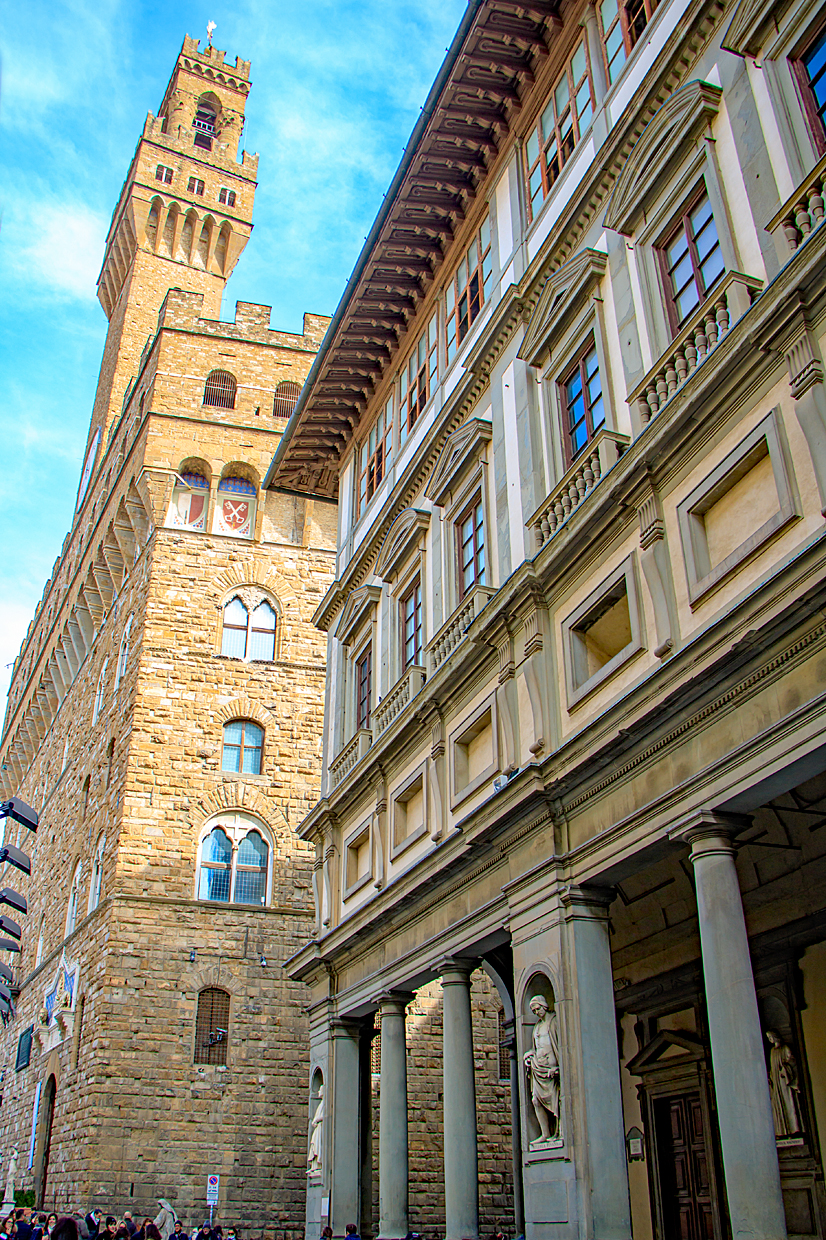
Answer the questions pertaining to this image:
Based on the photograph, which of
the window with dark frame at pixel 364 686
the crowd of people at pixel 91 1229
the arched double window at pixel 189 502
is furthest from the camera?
the arched double window at pixel 189 502

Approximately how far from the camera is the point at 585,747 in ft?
39.2

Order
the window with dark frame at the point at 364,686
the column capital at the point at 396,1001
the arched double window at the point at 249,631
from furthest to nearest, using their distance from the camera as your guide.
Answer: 1. the arched double window at the point at 249,631
2. the window with dark frame at the point at 364,686
3. the column capital at the point at 396,1001

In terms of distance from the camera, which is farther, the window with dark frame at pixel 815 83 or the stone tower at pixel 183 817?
the stone tower at pixel 183 817

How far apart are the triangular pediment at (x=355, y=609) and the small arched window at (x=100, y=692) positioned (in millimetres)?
15120

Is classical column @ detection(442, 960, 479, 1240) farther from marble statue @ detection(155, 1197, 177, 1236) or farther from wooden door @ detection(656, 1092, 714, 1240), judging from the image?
marble statue @ detection(155, 1197, 177, 1236)

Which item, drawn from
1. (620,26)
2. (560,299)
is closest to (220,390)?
(560,299)

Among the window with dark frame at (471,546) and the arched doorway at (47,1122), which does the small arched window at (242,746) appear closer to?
the arched doorway at (47,1122)

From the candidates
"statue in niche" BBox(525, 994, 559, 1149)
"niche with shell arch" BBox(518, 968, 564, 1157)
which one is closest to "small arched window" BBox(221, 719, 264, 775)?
"niche with shell arch" BBox(518, 968, 564, 1157)

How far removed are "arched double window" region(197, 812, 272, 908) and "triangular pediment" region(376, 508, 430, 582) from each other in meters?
11.8

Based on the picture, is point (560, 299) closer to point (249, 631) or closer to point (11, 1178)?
point (249, 631)

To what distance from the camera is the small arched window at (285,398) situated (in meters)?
36.1

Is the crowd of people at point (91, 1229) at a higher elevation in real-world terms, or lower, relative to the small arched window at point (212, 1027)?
lower

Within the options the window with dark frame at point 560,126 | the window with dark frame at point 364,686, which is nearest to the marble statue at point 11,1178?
the window with dark frame at point 364,686

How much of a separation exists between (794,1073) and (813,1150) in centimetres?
82
